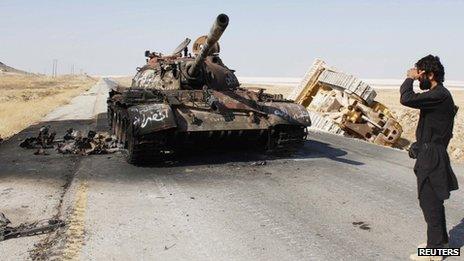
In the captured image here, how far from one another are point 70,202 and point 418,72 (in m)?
4.92

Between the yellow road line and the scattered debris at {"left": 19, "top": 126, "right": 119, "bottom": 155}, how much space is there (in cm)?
423

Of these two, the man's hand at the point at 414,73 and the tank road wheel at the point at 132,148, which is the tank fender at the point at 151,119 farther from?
the man's hand at the point at 414,73

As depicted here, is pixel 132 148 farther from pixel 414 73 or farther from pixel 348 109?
pixel 348 109

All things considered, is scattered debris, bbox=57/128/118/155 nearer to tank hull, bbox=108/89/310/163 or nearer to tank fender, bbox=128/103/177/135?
tank hull, bbox=108/89/310/163

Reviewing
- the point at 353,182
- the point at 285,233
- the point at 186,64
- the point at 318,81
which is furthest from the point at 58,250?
the point at 318,81

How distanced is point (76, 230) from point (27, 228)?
60cm

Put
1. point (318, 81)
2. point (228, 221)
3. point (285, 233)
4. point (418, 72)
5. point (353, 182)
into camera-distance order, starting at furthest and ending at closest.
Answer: point (318, 81), point (353, 182), point (228, 221), point (285, 233), point (418, 72)

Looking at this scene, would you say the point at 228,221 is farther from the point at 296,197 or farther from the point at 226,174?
the point at 226,174

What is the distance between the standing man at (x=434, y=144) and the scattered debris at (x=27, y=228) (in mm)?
3998

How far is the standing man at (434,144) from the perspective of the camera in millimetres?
5062

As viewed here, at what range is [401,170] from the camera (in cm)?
1038

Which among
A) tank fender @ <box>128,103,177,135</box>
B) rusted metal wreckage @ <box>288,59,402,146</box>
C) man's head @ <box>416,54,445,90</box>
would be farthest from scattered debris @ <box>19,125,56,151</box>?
man's head @ <box>416,54,445,90</box>

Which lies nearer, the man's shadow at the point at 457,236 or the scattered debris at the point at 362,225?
the man's shadow at the point at 457,236

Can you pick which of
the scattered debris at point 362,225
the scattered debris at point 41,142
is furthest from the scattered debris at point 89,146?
the scattered debris at point 362,225
